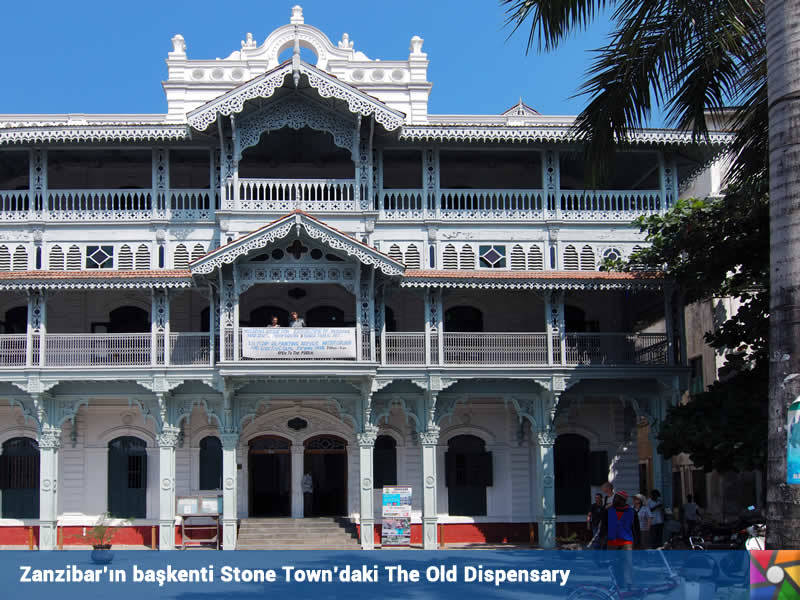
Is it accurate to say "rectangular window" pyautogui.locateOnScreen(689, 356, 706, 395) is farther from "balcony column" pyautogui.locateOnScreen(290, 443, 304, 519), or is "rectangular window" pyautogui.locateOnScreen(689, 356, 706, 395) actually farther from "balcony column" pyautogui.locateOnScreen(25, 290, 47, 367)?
"balcony column" pyautogui.locateOnScreen(25, 290, 47, 367)

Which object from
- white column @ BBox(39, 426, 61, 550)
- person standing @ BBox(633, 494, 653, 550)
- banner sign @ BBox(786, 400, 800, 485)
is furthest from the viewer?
white column @ BBox(39, 426, 61, 550)

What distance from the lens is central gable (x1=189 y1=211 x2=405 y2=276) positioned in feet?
85.7

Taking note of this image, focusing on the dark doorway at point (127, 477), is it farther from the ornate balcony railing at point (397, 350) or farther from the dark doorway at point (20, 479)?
the ornate balcony railing at point (397, 350)

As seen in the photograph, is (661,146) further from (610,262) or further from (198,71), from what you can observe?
(198,71)

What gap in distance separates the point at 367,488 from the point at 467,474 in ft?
13.0

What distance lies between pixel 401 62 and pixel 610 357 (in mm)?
13703

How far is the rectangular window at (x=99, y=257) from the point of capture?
2939 cm

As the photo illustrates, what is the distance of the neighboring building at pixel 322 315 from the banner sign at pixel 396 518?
6.07ft

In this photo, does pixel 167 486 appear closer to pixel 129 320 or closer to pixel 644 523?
pixel 129 320

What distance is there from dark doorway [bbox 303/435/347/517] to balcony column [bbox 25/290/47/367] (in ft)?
25.5

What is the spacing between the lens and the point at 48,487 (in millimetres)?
27531

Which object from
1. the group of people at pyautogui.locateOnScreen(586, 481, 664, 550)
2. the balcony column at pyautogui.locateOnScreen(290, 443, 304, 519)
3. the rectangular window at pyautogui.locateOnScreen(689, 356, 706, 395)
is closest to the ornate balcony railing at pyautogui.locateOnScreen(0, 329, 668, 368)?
the balcony column at pyautogui.locateOnScreen(290, 443, 304, 519)

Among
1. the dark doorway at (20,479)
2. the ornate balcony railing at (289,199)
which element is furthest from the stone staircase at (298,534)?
the ornate balcony railing at (289,199)

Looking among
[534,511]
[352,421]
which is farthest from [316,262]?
[534,511]
